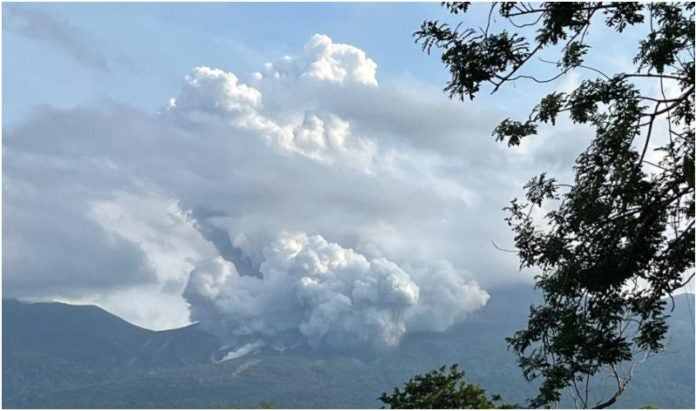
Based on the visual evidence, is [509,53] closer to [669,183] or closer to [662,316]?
[669,183]

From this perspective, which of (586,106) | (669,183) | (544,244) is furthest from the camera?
(544,244)

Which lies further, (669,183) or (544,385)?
(544,385)

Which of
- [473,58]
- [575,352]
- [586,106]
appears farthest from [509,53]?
[575,352]

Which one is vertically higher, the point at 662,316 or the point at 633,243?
the point at 633,243

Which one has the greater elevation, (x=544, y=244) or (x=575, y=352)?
(x=544, y=244)

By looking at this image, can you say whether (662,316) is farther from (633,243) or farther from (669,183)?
(669,183)

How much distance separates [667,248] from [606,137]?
5.00 feet

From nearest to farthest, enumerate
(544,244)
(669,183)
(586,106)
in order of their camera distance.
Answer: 1. (669,183)
2. (586,106)
3. (544,244)

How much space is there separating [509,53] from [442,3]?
0.97 meters

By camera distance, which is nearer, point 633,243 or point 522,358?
point 633,243

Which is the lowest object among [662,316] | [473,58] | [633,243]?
[662,316]

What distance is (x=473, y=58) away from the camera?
9797 millimetres

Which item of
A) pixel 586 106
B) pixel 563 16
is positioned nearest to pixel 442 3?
pixel 563 16

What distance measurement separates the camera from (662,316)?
988 cm
